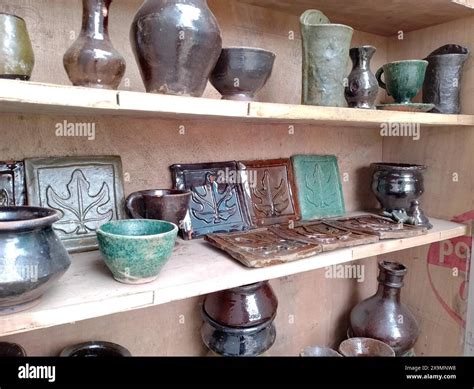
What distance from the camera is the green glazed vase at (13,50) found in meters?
0.51

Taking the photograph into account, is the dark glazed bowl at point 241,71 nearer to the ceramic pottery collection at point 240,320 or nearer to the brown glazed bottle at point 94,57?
the brown glazed bottle at point 94,57

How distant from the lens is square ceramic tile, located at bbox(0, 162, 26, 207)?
0.67m

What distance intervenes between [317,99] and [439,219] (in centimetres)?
59

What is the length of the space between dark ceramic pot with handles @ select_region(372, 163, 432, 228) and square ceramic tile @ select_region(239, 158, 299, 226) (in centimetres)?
25

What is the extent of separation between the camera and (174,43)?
0.58 metres

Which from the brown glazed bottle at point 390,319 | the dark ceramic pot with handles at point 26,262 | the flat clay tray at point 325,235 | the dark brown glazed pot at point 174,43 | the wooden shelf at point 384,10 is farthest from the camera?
the brown glazed bottle at point 390,319

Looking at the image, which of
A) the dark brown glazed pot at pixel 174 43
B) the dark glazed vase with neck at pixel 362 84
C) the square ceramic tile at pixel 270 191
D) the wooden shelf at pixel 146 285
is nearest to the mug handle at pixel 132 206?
the wooden shelf at pixel 146 285

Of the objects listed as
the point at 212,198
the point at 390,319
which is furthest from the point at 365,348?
the point at 212,198

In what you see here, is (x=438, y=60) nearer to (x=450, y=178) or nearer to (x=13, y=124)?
(x=450, y=178)

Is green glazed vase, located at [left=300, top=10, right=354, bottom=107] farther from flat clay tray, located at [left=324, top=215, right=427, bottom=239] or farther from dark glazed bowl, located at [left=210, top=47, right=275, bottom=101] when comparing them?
flat clay tray, located at [left=324, top=215, right=427, bottom=239]

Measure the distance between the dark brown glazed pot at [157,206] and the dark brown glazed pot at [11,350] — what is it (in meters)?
0.30

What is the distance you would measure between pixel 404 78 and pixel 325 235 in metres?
0.44

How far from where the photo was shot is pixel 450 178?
1.09 m

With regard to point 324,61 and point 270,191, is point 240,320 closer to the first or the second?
point 270,191
